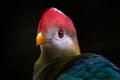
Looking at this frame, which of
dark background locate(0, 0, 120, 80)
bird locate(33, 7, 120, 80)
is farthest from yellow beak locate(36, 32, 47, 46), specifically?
dark background locate(0, 0, 120, 80)

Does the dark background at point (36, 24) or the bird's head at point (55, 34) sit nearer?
the bird's head at point (55, 34)

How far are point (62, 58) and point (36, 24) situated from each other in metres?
0.76

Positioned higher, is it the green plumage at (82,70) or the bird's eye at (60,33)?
the bird's eye at (60,33)

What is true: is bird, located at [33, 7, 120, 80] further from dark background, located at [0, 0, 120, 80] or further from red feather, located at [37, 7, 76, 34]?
dark background, located at [0, 0, 120, 80]

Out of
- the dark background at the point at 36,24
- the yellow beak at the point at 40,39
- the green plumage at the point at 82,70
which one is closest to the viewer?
the green plumage at the point at 82,70

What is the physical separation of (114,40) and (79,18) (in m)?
0.22

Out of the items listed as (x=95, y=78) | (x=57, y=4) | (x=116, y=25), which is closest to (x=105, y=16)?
(x=116, y=25)

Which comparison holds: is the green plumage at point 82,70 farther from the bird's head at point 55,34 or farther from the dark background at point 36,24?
the dark background at point 36,24

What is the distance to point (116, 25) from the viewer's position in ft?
9.20

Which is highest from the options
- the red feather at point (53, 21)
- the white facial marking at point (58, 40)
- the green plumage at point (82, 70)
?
the red feather at point (53, 21)

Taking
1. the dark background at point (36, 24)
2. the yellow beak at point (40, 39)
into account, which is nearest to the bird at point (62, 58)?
the yellow beak at point (40, 39)

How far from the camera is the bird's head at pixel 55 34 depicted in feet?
6.59

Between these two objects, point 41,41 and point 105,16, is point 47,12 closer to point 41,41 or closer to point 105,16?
point 41,41

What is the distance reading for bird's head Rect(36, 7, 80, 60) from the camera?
6.59ft
